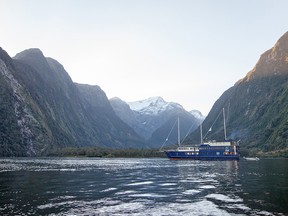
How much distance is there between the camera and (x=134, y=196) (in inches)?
1758

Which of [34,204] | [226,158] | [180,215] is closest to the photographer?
[180,215]

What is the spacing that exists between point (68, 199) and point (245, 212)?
71.4 ft

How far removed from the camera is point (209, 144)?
198125mm

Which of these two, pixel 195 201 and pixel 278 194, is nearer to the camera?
pixel 195 201

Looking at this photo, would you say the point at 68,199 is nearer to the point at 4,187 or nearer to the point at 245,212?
the point at 4,187

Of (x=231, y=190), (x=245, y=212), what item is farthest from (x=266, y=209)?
(x=231, y=190)

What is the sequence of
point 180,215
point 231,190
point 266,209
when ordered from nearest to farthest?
1. point 180,215
2. point 266,209
3. point 231,190

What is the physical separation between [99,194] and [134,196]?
5.52 meters

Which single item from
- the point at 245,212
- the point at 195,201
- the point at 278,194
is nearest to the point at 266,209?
the point at 245,212

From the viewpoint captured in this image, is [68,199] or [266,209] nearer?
[266,209]

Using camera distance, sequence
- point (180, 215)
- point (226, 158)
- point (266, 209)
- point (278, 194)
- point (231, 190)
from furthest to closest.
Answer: point (226, 158) < point (231, 190) < point (278, 194) < point (266, 209) < point (180, 215)

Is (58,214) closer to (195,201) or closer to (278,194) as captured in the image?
(195,201)

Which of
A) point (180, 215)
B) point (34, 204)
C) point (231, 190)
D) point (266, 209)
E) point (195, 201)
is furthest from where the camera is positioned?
point (231, 190)

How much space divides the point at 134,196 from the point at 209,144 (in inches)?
6271
